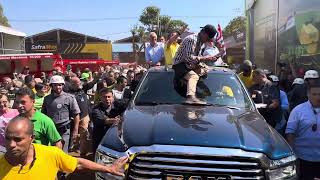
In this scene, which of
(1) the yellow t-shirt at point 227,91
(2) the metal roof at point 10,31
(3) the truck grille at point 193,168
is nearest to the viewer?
(3) the truck grille at point 193,168

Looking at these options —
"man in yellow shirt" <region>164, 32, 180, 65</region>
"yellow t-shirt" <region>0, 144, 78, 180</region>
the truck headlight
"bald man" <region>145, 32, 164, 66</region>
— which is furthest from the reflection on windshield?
"bald man" <region>145, 32, 164, 66</region>

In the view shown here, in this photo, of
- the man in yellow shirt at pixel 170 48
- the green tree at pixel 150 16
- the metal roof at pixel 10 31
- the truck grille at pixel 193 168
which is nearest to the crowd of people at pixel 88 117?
the truck grille at pixel 193 168

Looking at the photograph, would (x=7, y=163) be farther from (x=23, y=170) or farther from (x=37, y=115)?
(x=37, y=115)

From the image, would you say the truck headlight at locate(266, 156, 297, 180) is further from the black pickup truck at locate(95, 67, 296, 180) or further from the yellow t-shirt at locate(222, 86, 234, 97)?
the yellow t-shirt at locate(222, 86, 234, 97)

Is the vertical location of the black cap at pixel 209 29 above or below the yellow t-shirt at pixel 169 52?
above

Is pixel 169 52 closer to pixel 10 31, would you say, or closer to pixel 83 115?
pixel 83 115

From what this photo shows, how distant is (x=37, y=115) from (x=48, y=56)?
59.8 ft

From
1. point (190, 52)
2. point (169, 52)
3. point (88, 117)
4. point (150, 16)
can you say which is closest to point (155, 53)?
point (169, 52)

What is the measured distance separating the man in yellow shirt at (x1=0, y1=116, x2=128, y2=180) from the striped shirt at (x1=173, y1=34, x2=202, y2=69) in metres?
3.09

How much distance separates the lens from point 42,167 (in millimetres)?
3283

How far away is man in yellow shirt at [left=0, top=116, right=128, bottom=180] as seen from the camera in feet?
10.3

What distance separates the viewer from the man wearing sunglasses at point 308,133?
5.40 meters

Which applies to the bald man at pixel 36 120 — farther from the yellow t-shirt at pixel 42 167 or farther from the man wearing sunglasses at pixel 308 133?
the man wearing sunglasses at pixel 308 133

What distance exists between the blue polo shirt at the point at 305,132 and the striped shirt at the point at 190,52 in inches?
57.0
